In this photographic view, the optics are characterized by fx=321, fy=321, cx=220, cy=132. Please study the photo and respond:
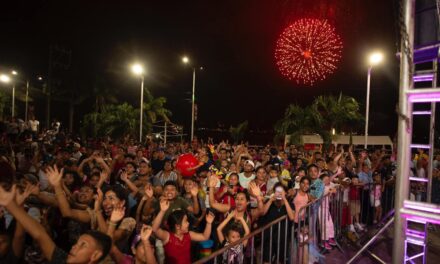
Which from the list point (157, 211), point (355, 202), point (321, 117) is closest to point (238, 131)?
point (321, 117)

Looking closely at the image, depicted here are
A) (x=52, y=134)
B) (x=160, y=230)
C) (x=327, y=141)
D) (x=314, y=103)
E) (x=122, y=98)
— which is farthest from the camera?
(x=122, y=98)

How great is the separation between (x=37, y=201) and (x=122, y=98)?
29948 mm

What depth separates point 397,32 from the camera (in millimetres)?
3139

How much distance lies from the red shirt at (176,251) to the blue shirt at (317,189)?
3014mm

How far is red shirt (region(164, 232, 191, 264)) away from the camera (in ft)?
13.2

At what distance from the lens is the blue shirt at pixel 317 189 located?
6156mm

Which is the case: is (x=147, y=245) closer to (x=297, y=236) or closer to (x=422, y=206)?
(x=297, y=236)

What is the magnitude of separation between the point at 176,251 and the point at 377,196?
6.33 metres

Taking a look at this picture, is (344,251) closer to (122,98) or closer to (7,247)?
(7,247)

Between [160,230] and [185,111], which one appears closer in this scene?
[160,230]

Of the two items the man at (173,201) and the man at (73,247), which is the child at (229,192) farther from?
the man at (73,247)

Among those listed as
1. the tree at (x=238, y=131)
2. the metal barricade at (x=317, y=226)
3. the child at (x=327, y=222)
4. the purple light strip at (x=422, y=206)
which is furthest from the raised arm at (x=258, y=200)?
the tree at (x=238, y=131)

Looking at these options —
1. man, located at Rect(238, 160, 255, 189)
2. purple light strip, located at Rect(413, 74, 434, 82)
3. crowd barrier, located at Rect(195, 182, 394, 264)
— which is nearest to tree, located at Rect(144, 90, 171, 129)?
man, located at Rect(238, 160, 255, 189)

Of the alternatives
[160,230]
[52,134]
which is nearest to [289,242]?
[160,230]
